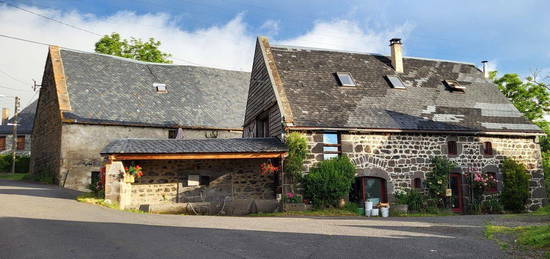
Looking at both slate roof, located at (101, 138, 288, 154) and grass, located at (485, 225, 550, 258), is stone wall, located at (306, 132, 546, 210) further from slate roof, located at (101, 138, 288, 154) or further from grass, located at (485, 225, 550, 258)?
grass, located at (485, 225, 550, 258)

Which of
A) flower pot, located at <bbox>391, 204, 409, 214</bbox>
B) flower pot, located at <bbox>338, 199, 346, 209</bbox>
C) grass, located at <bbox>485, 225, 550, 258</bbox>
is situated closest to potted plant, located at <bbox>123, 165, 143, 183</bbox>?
flower pot, located at <bbox>338, 199, 346, 209</bbox>

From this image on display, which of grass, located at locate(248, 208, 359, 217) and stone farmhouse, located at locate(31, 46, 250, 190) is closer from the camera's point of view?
grass, located at locate(248, 208, 359, 217)

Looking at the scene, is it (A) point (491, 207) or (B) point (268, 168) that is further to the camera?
(A) point (491, 207)

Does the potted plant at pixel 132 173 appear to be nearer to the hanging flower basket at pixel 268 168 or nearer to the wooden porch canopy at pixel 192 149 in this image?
the wooden porch canopy at pixel 192 149

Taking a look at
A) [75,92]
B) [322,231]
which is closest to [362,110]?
[322,231]

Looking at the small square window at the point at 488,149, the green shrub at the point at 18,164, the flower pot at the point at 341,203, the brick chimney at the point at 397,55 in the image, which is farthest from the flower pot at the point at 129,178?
the green shrub at the point at 18,164

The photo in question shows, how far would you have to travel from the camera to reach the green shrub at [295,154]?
15.4 m

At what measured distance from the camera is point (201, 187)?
52.2 feet

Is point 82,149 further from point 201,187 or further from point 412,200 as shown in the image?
point 412,200

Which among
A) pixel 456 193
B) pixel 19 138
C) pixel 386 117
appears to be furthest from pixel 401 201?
pixel 19 138

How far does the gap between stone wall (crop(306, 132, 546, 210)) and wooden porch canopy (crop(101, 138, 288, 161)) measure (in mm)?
1720

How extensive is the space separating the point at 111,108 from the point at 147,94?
2608mm

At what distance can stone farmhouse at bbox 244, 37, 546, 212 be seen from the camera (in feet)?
53.8

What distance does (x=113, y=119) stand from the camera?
2170cm
